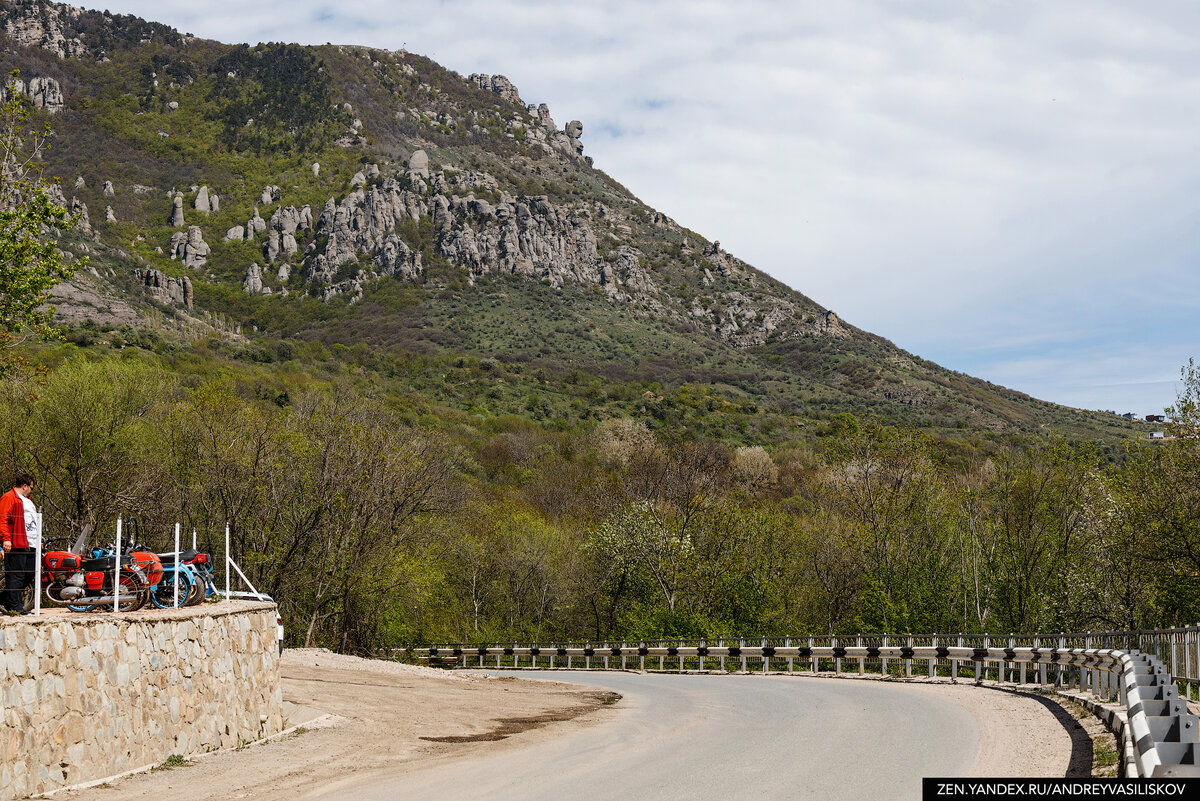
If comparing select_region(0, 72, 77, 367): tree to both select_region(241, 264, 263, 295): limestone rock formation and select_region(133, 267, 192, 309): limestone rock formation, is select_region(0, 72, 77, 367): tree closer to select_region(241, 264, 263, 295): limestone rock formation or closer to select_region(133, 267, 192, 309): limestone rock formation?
select_region(133, 267, 192, 309): limestone rock formation

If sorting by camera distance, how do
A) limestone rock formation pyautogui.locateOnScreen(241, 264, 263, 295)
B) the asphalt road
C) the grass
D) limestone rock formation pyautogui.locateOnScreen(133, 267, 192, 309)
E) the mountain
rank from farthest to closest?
1. limestone rock formation pyautogui.locateOnScreen(241, 264, 263, 295)
2. limestone rock formation pyautogui.locateOnScreen(133, 267, 192, 309)
3. the mountain
4. the grass
5. the asphalt road

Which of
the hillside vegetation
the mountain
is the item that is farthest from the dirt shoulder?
the mountain

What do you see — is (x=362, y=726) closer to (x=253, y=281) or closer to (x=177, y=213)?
(x=253, y=281)

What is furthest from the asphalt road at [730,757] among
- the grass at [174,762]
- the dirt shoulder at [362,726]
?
the grass at [174,762]

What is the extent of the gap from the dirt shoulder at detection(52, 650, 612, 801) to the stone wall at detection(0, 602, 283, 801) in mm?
378

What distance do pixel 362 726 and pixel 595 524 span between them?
4401 cm

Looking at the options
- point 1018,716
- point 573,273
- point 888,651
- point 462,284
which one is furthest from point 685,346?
point 1018,716

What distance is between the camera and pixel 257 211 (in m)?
180

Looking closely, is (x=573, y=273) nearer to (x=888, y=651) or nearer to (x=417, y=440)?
(x=417, y=440)

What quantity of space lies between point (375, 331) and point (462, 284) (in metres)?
19.0

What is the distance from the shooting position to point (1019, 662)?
2311 centimetres

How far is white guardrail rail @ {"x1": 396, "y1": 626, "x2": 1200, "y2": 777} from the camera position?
311 inches

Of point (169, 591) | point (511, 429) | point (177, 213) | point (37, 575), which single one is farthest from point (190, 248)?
point (37, 575)

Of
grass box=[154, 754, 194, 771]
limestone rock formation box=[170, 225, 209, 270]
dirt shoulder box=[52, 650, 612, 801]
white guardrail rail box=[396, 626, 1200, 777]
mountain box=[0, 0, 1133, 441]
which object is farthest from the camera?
limestone rock formation box=[170, 225, 209, 270]
